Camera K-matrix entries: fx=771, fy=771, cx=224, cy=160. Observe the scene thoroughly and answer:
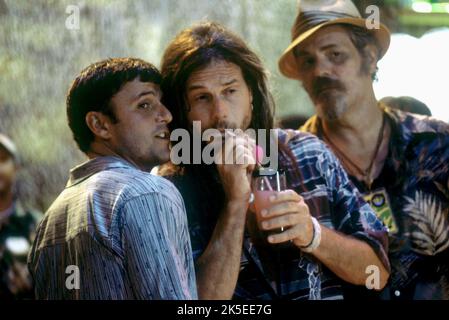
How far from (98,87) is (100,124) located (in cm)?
15

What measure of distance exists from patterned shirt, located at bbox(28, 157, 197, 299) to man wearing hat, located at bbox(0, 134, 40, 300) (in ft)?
1.04

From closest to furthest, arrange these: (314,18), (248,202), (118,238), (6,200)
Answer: (118,238) → (248,202) → (6,200) → (314,18)

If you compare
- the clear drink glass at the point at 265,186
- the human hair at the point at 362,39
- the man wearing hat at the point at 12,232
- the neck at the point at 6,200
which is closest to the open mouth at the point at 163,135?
the clear drink glass at the point at 265,186

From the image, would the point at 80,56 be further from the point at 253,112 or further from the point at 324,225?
the point at 324,225

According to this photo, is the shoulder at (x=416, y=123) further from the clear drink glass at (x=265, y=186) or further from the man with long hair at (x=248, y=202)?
the clear drink glass at (x=265, y=186)

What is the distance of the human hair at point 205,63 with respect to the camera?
3.26 m

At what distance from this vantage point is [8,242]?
10.9ft

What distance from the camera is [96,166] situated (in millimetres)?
2918

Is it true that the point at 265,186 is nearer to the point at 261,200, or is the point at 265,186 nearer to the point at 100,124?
the point at 261,200

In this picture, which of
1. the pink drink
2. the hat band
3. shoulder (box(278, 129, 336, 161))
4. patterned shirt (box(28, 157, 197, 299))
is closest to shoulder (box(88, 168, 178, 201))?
patterned shirt (box(28, 157, 197, 299))

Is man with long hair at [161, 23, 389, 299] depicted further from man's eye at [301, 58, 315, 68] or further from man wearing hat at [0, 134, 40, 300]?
man wearing hat at [0, 134, 40, 300]

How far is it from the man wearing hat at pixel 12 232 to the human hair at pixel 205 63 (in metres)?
0.75

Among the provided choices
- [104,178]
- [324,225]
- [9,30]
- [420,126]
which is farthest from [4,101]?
[420,126]

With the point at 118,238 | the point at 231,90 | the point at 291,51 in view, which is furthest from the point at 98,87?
the point at 291,51
